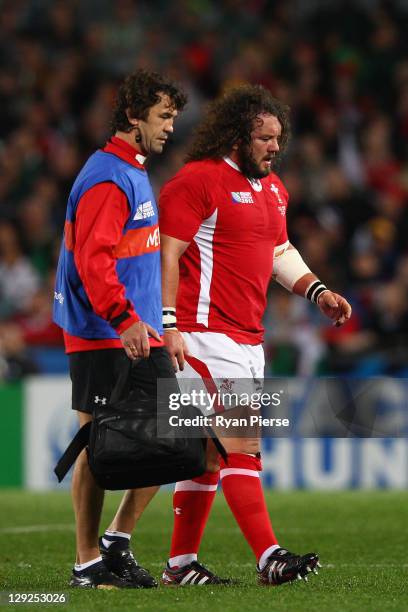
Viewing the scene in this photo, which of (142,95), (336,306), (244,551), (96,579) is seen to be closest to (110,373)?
(96,579)

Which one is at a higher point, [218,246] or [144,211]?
[144,211]

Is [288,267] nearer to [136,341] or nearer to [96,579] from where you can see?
[136,341]

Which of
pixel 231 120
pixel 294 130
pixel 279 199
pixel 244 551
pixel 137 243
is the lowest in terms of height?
pixel 244 551

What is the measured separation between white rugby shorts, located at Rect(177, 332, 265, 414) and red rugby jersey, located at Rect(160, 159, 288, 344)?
0.17 feet

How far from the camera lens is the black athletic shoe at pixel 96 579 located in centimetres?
550

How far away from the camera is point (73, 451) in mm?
5441

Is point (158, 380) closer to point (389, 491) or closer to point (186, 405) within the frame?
point (186, 405)

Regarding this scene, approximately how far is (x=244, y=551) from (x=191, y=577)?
1588 millimetres

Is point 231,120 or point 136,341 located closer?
point 136,341

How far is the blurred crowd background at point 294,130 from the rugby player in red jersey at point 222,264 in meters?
6.15

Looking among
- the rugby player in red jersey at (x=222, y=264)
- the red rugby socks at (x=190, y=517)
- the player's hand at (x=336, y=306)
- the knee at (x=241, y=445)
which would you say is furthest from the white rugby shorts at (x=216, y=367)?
the player's hand at (x=336, y=306)

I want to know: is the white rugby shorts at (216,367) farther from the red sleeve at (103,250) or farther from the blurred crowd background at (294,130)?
the blurred crowd background at (294,130)

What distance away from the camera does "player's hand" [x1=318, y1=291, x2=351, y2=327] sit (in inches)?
244

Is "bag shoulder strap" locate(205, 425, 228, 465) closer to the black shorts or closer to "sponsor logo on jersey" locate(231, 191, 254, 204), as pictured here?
the black shorts
